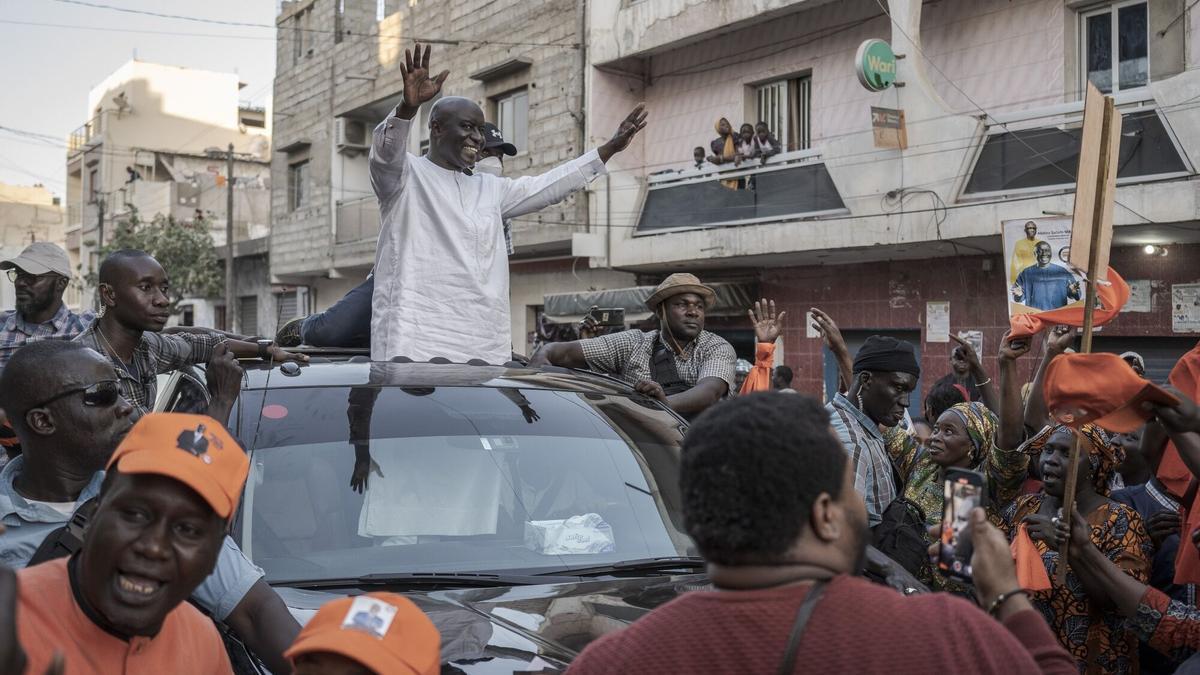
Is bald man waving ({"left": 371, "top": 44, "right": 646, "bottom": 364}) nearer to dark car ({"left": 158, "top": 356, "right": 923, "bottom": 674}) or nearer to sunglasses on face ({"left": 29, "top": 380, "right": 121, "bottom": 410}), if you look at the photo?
dark car ({"left": 158, "top": 356, "right": 923, "bottom": 674})

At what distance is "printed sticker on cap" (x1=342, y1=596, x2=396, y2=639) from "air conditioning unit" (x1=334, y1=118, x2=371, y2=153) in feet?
81.9

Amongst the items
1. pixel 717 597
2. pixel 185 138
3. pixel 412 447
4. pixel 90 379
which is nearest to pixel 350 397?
pixel 412 447

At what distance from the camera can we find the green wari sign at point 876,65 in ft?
44.5

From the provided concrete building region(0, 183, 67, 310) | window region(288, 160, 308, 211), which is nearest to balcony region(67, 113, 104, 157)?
concrete building region(0, 183, 67, 310)

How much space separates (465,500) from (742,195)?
13476 millimetres

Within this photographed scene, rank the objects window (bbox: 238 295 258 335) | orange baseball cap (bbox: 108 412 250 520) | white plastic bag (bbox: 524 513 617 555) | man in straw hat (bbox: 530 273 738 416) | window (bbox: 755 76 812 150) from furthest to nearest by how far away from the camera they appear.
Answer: window (bbox: 238 295 258 335), window (bbox: 755 76 812 150), man in straw hat (bbox: 530 273 738 416), white plastic bag (bbox: 524 513 617 555), orange baseball cap (bbox: 108 412 250 520)

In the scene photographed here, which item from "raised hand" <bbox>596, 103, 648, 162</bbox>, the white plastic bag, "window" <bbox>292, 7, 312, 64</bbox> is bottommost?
the white plastic bag

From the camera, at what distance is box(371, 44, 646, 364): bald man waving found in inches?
185

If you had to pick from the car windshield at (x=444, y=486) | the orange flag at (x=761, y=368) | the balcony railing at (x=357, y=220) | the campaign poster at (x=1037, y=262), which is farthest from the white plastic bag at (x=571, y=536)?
the balcony railing at (x=357, y=220)

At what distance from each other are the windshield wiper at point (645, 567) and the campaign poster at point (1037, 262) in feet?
18.3

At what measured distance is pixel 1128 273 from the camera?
12875mm

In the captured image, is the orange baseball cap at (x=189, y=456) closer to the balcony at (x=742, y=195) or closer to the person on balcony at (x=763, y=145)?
the balcony at (x=742, y=195)

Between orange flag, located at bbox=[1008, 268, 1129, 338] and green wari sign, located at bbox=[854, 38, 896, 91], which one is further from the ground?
green wari sign, located at bbox=[854, 38, 896, 91]

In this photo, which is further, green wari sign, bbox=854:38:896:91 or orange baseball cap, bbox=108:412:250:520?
green wari sign, bbox=854:38:896:91
